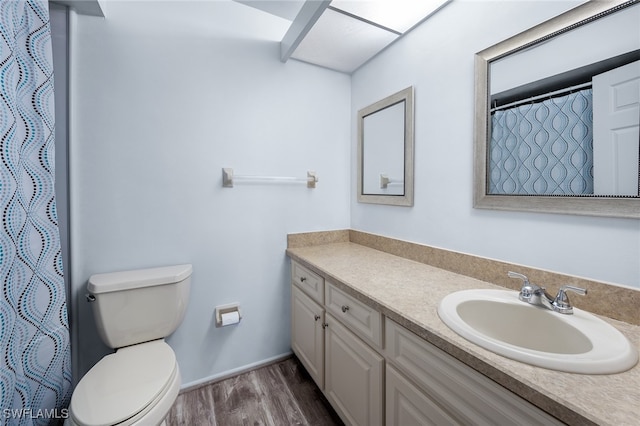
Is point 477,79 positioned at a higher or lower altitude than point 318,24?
lower

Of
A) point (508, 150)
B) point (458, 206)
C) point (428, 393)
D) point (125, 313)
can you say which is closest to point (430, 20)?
point (508, 150)

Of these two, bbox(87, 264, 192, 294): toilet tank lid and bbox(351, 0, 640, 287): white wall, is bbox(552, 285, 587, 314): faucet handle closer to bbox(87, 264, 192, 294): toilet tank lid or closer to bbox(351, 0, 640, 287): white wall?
bbox(351, 0, 640, 287): white wall

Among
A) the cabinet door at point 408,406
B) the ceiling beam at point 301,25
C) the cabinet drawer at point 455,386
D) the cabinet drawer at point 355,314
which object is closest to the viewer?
the cabinet drawer at point 455,386

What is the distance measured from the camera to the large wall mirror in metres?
0.83

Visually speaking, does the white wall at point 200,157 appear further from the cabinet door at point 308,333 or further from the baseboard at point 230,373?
the cabinet door at point 308,333

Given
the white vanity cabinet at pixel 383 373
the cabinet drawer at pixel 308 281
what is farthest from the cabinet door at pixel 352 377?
the cabinet drawer at pixel 308 281

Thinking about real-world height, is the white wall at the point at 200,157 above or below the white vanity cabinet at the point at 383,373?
above

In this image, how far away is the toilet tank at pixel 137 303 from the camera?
51.4 inches

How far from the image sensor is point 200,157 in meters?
1.66

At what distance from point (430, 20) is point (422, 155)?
0.74 metres

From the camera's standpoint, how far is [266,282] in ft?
6.20

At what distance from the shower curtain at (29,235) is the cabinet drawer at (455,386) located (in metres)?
1.41

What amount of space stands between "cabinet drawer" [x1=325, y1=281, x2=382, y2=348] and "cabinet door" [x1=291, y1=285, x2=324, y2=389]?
15 cm

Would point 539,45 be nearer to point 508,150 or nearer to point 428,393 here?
point 508,150
